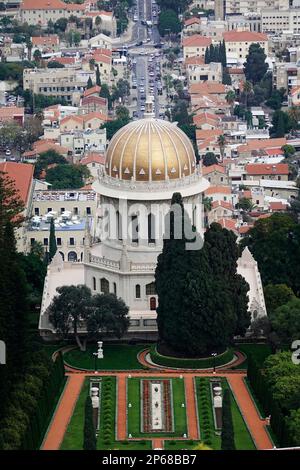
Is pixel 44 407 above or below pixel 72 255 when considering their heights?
above

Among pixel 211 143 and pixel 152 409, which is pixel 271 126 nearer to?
pixel 211 143

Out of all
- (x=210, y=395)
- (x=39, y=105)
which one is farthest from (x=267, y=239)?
(x=39, y=105)

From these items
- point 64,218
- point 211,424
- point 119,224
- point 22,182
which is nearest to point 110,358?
point 119,224

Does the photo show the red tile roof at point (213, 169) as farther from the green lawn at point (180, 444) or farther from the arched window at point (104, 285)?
the green lawn at point (180, 444)

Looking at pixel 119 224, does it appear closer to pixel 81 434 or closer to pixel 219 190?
pixel 81 434

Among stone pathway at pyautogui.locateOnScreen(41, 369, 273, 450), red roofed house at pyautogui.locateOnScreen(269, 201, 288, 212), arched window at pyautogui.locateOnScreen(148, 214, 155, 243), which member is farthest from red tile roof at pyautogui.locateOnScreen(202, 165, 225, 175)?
stone pathway at pyautogui.locateOnScreen(41, 369, 273, 450)

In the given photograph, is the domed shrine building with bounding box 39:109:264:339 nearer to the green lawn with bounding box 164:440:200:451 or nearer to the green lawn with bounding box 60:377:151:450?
the green lawn with bounding box 60:377:151:450
